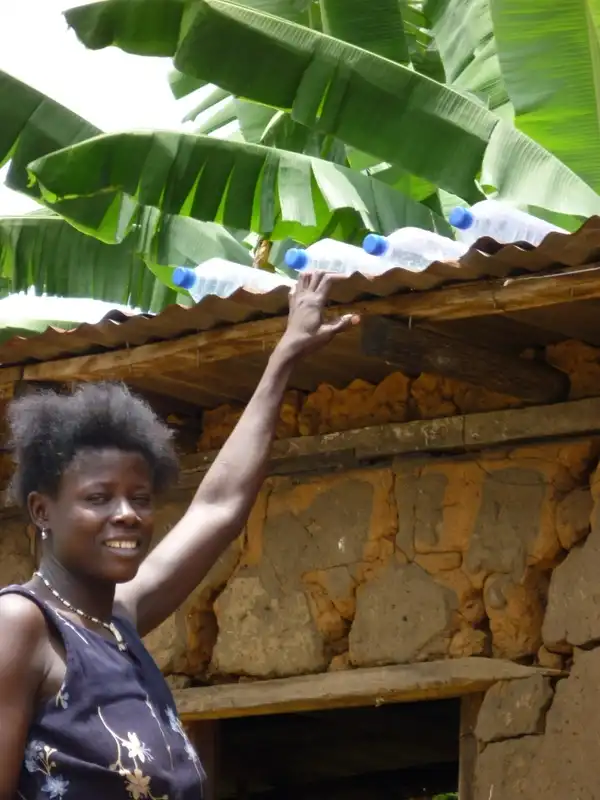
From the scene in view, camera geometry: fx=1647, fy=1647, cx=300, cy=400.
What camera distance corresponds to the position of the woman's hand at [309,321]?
3184mm

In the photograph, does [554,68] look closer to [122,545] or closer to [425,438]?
[425,438]

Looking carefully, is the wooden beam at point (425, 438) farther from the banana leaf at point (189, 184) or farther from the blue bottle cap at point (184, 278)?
the banana leaf at point (189, 184)

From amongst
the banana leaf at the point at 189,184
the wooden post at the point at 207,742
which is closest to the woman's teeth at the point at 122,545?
the wooden post at the point at 207,742

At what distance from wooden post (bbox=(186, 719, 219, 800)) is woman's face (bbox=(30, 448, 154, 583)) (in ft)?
10.4

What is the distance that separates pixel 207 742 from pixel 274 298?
Result: 6.37 ft

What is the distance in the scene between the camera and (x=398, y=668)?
5062 millimetres

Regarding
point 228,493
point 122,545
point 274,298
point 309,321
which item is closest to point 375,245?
point 274,298

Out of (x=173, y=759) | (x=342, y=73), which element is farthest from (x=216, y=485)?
(x=342, y=73)

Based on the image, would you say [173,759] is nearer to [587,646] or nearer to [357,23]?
[587,646]

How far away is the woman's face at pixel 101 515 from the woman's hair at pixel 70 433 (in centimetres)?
2

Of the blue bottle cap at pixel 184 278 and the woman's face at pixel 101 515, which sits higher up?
the blue bottle cap at pixel 184 278

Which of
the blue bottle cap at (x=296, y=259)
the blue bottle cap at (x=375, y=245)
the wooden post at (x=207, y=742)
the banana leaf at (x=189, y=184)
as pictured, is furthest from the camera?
the banana leaf at (x=189, y=184)

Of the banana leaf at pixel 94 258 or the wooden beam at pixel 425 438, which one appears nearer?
the wooden beam at pixel 425 438

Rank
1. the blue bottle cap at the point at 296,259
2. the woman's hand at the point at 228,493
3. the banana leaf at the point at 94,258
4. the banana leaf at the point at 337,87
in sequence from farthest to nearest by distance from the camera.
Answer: the banana leaf at the point at 94,258, the banana leaf at the point at 337,87, the blue bottle cap at the point at 296,259, the woman's hand at the point at 228,493
